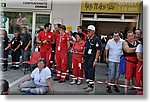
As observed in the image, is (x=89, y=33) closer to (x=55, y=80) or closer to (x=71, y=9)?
(x=55, y=80)

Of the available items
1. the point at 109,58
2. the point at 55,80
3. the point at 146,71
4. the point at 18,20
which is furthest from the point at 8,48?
the point at 146,71

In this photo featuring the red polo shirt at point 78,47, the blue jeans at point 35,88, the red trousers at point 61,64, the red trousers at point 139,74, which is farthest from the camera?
A: the red trousers at point 61,64

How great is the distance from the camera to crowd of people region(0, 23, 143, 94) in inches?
190

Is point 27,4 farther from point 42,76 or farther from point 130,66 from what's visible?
point 130,66

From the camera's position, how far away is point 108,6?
883 cm

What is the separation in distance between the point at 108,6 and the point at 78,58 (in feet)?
11.8

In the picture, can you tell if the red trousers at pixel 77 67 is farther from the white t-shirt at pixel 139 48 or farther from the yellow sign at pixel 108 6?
the yellow sign at pixel 108 6

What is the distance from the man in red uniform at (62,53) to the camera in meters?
6.04

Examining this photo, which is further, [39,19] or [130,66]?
[39,19]

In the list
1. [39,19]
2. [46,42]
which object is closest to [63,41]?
[46,42]

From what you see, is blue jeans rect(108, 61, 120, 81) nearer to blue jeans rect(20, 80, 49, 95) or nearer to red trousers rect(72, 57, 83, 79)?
red trousers rect(72, 57, 83, 79)

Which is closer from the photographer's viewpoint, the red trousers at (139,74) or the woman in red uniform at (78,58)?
the red trousers at (139,74)

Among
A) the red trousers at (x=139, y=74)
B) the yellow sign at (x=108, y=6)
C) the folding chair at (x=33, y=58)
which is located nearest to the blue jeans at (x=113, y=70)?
the red trousers at (x=139, y=74)

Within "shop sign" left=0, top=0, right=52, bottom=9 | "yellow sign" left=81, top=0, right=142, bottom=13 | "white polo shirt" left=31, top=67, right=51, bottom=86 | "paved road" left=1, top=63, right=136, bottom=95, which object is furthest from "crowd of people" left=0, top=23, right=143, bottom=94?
"yellow sign" left=81, top=0, right=142, bottom=13
